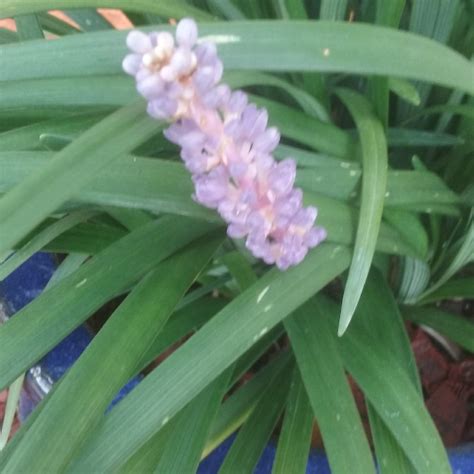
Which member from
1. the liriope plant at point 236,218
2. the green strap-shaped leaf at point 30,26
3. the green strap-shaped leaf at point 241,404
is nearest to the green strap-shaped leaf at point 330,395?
the liriope plant at point 236,218

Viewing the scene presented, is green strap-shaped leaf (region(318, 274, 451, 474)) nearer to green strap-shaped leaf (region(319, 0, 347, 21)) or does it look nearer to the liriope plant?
the liriope plant

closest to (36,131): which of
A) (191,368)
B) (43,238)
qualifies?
(43,238)

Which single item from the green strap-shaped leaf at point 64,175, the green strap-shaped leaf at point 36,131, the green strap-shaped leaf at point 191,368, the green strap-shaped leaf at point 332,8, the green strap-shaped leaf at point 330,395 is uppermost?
the green strap-shaped leaf at point 64,175

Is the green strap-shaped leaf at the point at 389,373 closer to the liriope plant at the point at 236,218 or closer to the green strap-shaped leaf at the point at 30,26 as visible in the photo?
the liriope plant at the point at 236,218

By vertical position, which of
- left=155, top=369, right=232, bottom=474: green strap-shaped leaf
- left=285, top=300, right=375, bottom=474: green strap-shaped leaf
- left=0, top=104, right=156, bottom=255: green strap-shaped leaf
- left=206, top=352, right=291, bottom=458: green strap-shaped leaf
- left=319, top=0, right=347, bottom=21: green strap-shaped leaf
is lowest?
left=206, top=352, right=291, bottom=458: green strap-shaped leaf

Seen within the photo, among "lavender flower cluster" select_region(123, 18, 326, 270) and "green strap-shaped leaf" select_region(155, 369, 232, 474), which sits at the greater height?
"lavender flower cluster" select_region(123, 18, 326, 270)

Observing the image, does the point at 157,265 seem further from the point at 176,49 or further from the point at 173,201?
the point at 176,49

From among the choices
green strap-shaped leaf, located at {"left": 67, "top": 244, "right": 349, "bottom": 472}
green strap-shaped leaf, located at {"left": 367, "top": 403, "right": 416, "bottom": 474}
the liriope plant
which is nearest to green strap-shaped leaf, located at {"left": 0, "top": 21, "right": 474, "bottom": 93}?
the liriope plant

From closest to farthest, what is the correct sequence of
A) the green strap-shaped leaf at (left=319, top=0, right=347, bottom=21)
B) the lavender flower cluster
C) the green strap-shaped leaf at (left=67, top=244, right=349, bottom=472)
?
the lavender flower cluster
the green strap-shaped leaf at (left=67, top=244, right=349, bottom=472)
the green strap-shaped leaf at (left=319, top=0, right=347, bottom=21)

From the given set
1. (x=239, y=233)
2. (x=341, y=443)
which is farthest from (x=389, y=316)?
(x=239, y=233)
